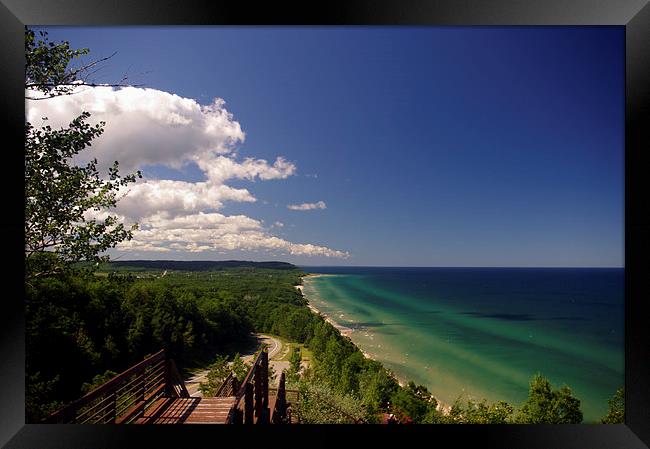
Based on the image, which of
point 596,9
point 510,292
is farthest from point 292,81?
point 510,292

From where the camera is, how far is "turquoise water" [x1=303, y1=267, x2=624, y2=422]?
15.3 metres

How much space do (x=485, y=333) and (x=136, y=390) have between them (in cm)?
2415

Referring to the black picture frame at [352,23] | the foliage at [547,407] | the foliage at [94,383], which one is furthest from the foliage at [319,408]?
the black picture frame at [352,23]

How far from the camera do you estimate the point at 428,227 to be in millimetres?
12172

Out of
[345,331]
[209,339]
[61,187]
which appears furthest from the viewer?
[345,331]

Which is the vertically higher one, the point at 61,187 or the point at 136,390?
the point at 61,187

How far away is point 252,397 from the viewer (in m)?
2.77

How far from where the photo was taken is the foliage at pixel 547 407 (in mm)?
7895

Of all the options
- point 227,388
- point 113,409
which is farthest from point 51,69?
point 227,388

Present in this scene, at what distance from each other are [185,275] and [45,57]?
54.1 ft

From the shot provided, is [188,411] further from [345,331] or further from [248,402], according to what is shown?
[345,331]

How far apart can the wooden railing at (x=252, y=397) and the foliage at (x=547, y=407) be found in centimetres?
780

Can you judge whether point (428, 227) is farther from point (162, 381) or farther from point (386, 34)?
point (162, 381)

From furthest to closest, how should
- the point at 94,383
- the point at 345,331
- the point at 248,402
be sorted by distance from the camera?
the point at 345,331
the point at 94,383
the point at 248,402
